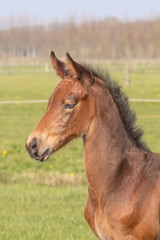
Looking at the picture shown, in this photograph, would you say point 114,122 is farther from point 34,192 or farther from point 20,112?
point 20,112

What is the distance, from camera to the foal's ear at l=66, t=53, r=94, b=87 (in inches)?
180

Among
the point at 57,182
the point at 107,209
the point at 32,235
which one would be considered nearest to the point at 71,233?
the point at 32,235

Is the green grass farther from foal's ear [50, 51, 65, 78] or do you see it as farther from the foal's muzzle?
foal's ear [50, 51, 65, 78]

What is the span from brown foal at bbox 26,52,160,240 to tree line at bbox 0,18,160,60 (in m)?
127

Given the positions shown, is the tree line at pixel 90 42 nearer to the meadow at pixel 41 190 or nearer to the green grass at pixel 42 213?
the meadow at pixel 41 190

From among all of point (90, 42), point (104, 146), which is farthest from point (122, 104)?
point (90, 42)

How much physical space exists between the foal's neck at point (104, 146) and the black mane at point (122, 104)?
10cm

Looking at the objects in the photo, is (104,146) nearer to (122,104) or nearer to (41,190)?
(122,104)

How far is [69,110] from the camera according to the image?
4.56 metres

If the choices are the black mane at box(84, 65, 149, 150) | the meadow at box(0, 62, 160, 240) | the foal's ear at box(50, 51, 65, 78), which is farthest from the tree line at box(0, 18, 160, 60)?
the foal's ear at box(50, 51, 65, 78)

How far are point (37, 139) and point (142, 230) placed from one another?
1189 millimetres

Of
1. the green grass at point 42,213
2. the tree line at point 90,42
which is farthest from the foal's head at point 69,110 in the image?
the tree line at point 90,42

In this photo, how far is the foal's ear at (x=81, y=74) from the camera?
4582mm

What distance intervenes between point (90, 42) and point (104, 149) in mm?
148507
